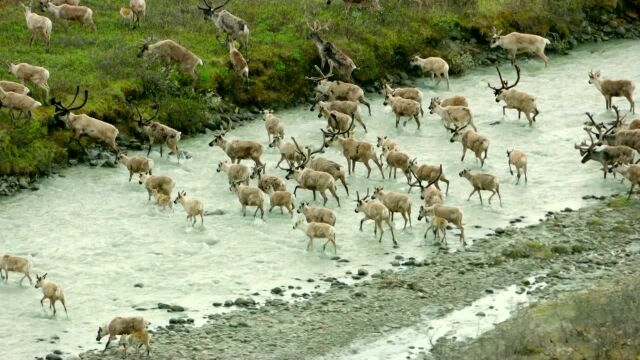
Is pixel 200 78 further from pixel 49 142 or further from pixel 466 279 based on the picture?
pixel 466 279

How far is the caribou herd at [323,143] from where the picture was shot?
21.7 m

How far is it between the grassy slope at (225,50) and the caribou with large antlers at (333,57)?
471 mm

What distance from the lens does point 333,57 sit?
97.5 feet

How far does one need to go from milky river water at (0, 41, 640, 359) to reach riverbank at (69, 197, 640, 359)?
56 centimetres

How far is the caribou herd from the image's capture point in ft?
71.1

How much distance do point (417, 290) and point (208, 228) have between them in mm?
4659

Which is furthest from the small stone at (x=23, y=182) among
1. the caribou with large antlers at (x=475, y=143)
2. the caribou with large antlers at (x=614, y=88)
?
the caribou with large antlers at (x=614, y=88)

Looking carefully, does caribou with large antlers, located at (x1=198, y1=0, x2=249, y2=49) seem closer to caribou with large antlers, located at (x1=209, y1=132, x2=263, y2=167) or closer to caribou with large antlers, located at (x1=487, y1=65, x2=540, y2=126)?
caribou with large antlers, located at (x1=209, y1=132, x2=263, y2=167)

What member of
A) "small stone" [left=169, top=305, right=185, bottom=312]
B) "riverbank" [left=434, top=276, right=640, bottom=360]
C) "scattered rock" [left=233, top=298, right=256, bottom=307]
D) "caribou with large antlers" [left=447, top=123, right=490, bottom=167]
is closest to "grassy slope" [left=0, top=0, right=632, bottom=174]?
"caribou with large antlers" [left=447, top=123, right=490, bottom=167]

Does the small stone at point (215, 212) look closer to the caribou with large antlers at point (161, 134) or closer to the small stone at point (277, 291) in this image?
the caribou with large antlers at point (161, 134)

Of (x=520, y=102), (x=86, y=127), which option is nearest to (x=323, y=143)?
(x=86, y=127)

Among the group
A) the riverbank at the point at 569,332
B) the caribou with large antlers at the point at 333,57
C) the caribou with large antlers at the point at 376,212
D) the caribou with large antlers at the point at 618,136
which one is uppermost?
the caribou with large antlers at the point at 333,57

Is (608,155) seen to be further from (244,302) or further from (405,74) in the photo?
(244,302)

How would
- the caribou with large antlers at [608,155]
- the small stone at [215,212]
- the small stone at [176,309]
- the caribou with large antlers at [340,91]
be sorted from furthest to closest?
the caribou with large antlers at [340,91], the caribou with large antlers at [608,155], the small stone at [215,212], the small stone at [176,309]
